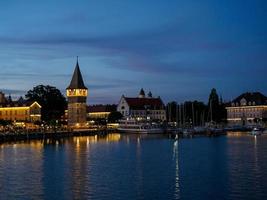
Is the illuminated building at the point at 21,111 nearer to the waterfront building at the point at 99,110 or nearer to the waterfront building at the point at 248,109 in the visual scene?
the waterfront building at the point at 99,110

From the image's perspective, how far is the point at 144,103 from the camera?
14962cm

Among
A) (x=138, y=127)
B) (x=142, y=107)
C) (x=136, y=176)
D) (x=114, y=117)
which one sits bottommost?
(x=136, y=176)

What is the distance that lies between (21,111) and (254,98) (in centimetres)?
5891

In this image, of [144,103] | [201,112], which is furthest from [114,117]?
[201,112]

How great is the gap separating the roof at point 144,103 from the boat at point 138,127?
75.5 ft

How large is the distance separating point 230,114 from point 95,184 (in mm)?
111925

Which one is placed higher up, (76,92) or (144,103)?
(76,92)

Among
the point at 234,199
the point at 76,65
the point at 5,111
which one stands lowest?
the point at 234,199

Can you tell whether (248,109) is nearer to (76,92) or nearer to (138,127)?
(138,127)

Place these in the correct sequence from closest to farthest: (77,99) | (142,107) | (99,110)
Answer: (77,99) → (142,107) → (99,110)

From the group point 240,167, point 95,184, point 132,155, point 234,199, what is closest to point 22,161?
point 132,155

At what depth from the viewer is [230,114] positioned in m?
142

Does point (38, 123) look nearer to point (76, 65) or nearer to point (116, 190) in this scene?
point (76, 65)

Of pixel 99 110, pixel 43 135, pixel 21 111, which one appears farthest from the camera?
pixel 99 110
